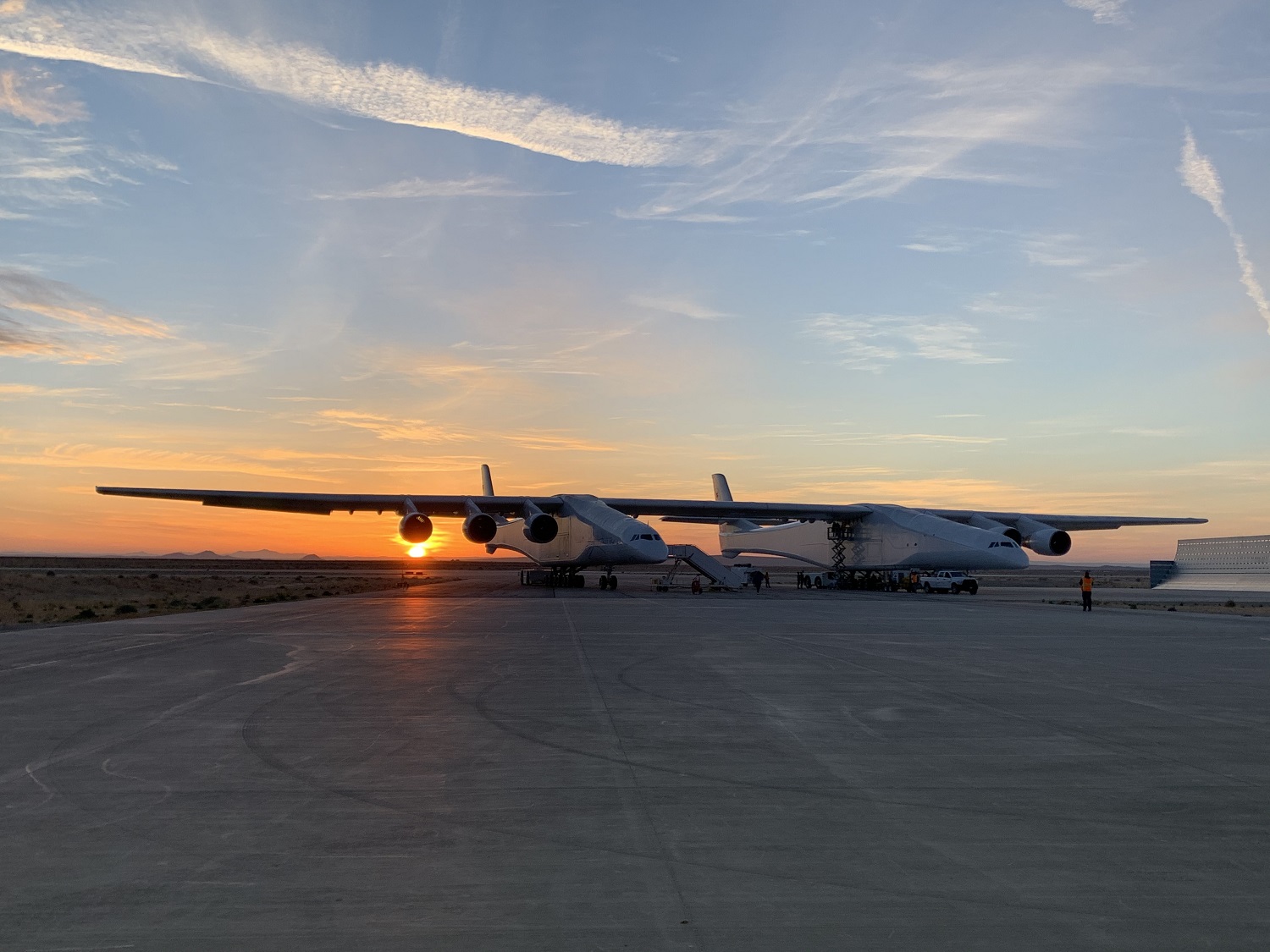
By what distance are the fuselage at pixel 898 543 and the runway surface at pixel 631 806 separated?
28050 millimetres

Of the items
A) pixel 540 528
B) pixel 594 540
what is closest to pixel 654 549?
pixel 594 540

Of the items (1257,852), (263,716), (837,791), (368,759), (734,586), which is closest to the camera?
(1257,852)

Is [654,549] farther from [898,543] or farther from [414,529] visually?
[898,543]

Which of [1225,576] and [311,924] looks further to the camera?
[1225,576]

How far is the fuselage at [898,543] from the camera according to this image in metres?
40.3

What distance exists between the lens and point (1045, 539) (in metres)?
45.6

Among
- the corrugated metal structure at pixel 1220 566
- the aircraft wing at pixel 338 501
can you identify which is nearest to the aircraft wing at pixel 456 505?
the aircraft wing at pixel 338 501

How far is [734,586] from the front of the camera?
45.5 meters

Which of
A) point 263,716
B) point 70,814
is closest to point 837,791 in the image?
point 70,814

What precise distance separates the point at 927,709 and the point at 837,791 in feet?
12.1

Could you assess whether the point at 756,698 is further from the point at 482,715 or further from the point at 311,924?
the point at 311,924

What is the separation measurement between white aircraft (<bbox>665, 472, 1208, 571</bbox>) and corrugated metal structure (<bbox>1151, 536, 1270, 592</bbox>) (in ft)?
6.74

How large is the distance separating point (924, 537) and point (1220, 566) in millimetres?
A: 16804

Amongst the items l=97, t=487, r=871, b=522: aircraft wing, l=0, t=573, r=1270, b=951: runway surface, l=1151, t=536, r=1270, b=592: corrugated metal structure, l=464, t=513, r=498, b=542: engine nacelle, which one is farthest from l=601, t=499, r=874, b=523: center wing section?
l=0, t=573, r=1270, b=951: runway surface
